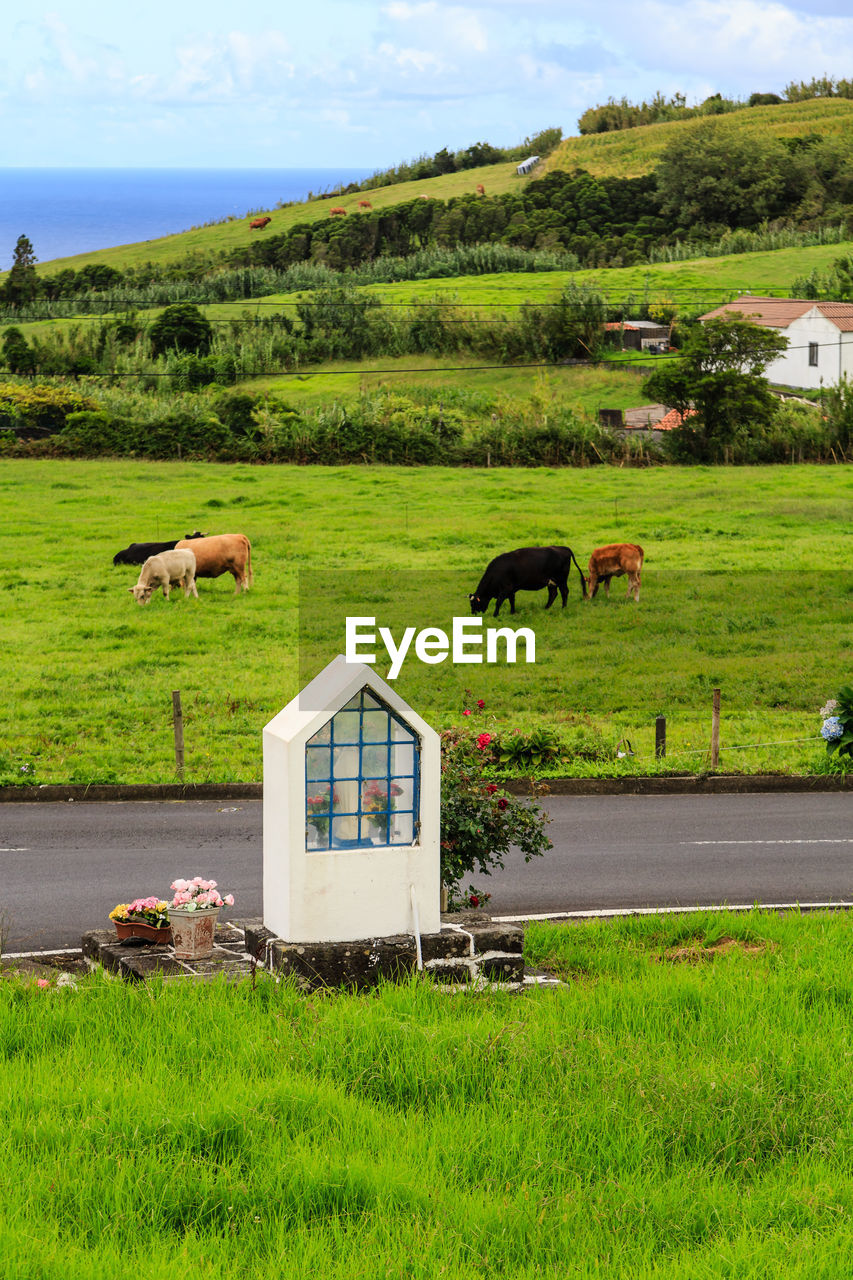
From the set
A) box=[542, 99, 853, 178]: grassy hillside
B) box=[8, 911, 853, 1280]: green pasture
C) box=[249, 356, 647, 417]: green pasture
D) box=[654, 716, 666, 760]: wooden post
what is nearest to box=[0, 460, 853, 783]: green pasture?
box=[654, 716, 666, 760]: wooden post

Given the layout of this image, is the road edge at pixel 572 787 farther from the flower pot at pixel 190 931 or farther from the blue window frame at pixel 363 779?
the blue window frame at pixel 363 779

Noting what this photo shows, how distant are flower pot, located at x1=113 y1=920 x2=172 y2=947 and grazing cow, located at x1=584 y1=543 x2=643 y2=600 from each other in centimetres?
2119

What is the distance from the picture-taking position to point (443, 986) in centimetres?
787

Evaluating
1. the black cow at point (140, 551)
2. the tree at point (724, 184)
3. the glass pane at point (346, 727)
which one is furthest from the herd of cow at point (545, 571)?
the tree at point (724, 184)

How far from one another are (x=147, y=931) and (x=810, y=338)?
63.4 metres

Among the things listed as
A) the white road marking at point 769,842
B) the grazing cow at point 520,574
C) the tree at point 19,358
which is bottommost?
the white road marking at point 769,842

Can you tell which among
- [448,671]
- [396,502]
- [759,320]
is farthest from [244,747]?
[759,320]

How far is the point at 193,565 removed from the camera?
29844 mm

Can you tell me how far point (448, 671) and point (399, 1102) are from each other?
757 inches

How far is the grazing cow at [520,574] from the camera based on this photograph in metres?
29.0

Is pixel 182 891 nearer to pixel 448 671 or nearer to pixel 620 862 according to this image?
pixel 620 862

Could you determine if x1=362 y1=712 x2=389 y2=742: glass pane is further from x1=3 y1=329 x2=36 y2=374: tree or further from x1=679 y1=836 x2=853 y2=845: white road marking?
x1=3 y1=329 x2=36 y2=374: tree

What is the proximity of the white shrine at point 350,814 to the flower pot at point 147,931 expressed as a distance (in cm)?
150

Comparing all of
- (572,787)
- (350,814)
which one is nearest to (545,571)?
(572,787)
